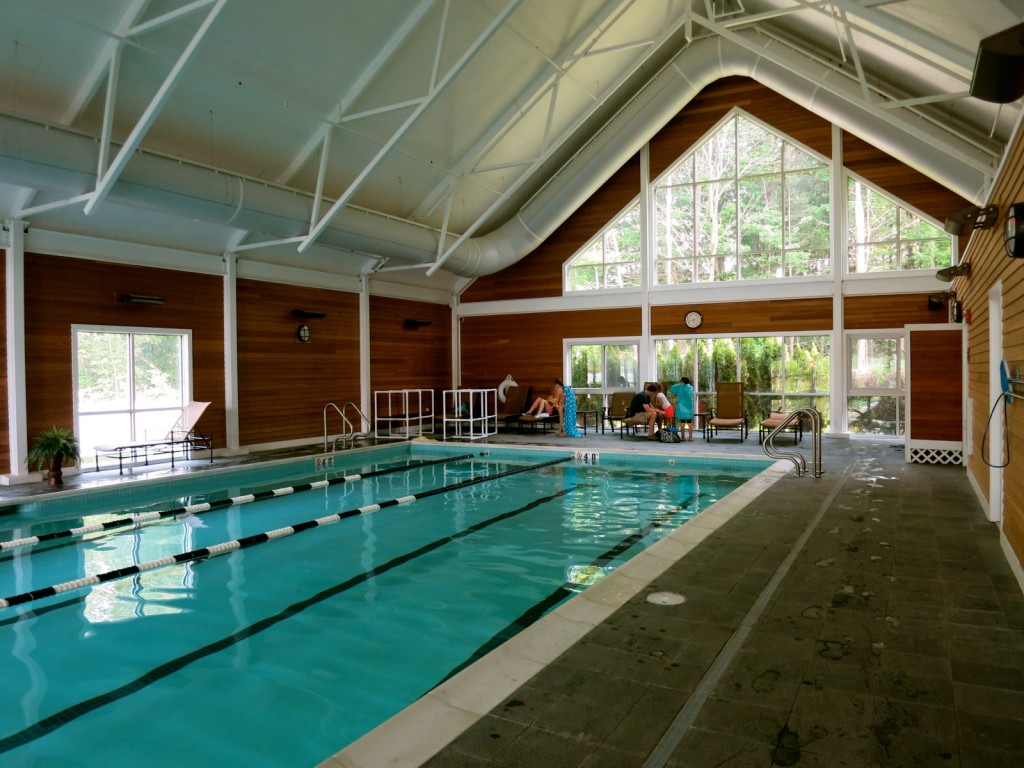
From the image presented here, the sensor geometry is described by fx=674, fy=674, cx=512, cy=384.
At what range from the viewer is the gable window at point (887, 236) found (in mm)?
11328

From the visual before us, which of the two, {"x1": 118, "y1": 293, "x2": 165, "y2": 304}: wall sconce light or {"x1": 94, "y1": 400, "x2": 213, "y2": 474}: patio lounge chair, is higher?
{"x1": 118, "y1": 293, "x2": 165, "y2": 304}: wall sconce light

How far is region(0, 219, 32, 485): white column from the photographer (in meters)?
7.85

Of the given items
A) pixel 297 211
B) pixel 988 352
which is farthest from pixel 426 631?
pixel 297 211

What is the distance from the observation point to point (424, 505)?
23.2ft

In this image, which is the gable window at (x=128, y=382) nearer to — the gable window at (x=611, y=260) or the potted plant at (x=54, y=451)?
the potted plant at (x=54, y=451)

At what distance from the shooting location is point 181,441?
880 cm

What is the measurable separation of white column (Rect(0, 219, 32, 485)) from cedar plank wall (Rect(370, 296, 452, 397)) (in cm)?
619

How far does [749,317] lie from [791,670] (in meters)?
10.8

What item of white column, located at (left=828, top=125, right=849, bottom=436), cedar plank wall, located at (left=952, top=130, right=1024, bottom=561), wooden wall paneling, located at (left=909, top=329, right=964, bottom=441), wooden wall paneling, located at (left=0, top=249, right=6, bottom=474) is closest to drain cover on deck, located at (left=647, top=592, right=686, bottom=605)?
cedar plank wall, located at (left=952, top=130, right=1024, bottom=561)

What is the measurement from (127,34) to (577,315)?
9458 mm

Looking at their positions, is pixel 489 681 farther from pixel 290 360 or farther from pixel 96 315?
pixel 290 360

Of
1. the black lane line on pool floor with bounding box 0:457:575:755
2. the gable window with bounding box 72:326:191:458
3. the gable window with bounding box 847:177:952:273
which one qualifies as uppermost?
the gable window with bounding box 847:177:952:273

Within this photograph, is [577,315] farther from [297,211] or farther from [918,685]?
[918,685]

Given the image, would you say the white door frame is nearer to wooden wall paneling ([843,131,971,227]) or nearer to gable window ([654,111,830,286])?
wooden wall paneling ([843,131,971,227])
